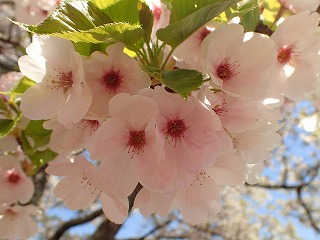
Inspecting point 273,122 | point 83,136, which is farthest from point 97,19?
point 273,122

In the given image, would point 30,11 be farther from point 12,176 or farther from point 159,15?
point 159,15

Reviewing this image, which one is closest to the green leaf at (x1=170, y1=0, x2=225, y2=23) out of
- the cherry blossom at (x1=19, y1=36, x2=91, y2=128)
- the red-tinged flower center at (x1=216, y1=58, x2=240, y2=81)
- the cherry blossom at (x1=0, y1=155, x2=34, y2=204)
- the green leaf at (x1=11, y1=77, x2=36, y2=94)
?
the red-tinged flower center at (x1=216, y1=58, x2=240, y2=81)

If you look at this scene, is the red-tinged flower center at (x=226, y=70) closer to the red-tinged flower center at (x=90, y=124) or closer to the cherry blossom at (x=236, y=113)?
the cherry blossom at (x=236, y=113)

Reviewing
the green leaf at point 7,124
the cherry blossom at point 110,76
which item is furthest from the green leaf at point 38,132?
the cherry blossom at point 110,76

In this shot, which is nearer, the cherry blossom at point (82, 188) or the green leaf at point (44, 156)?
the cherry blossom at point (82, 188)

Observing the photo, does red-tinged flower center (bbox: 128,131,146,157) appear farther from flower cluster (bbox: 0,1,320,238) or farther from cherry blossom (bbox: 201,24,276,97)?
cherry blossom (bbox: 201,24,276,97)

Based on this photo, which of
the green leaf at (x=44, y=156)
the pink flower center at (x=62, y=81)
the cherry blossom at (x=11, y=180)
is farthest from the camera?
the cherry blossom at (x=11, y=180)

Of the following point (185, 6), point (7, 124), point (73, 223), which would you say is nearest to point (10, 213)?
point (7, 124)
